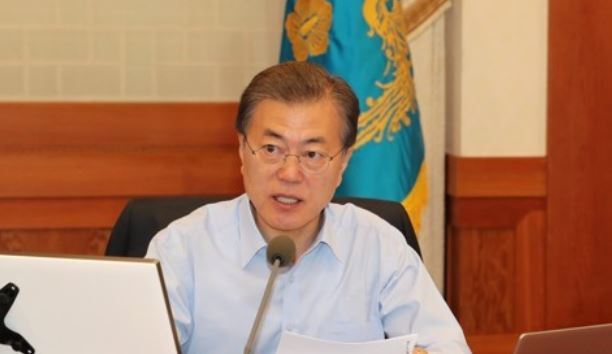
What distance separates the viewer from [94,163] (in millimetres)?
3510

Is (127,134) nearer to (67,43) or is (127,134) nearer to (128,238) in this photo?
(67,43)

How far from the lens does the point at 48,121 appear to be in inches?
137

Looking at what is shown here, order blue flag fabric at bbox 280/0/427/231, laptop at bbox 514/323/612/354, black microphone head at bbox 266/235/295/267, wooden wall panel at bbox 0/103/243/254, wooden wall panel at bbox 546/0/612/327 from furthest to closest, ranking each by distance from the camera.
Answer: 1. wooden wall panel at bbox 546/0/612/327
2. wooden wall panel at bbox 0/103/243/254
3. blue flag fabric at bbox 280/0/427/231
4. black microphone head at bbox 266/235/295/267
5. laptop at bbox 514/323/612/354

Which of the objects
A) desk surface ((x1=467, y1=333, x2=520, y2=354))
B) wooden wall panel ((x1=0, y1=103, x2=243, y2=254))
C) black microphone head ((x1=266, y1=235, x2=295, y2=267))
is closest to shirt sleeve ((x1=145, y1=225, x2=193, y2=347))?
black microphone head ((x1=266, y1=235, x2=295, y2=267))

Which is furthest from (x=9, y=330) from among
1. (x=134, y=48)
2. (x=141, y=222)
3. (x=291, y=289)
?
(x=134, y=48)

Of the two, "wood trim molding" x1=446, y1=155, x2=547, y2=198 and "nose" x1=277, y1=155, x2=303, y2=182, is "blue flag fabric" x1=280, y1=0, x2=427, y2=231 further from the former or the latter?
"nose" x1=277, y1=155, x2=303, y2=182

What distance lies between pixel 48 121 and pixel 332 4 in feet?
3.63

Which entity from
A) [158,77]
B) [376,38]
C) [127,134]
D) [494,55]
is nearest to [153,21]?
[158,77]

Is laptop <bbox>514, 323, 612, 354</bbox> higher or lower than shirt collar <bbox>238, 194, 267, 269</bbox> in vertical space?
lower

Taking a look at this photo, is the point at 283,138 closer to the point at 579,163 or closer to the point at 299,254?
the point at 299,254

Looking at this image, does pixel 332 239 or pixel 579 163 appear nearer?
pixel 332 239

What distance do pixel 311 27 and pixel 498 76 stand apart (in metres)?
0.79

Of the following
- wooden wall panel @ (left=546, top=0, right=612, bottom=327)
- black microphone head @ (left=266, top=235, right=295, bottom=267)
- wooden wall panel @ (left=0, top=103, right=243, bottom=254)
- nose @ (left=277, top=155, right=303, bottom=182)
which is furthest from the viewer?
wooden wall panel @ (left=546, top=0, right=612, bottom=327)

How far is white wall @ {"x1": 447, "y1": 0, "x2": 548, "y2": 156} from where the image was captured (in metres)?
3.55
